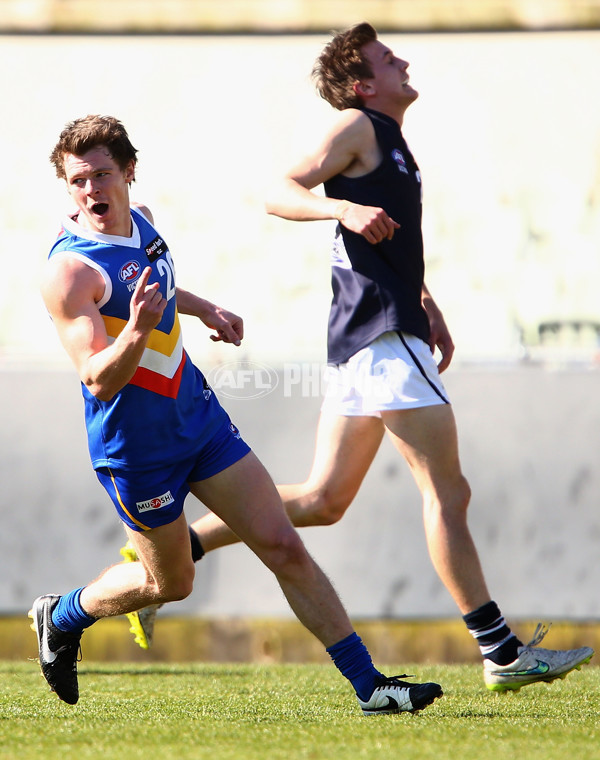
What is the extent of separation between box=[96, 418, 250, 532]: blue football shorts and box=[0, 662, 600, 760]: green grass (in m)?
0.65

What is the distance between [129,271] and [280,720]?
1513 millimetres

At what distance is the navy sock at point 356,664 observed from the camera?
12.4 ft

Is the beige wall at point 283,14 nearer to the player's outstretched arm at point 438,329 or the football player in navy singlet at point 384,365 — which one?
the football player in navy singlet at point 384,365

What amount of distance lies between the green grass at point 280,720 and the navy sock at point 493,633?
17 centimetres

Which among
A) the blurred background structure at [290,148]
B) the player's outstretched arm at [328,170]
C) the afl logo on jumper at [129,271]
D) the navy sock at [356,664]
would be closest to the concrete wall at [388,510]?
the blurred background structure at [290,148]

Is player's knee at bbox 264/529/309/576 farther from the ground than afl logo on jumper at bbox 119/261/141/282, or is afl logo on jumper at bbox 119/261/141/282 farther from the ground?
afl logo on jumper at bbox 119/261/141/282

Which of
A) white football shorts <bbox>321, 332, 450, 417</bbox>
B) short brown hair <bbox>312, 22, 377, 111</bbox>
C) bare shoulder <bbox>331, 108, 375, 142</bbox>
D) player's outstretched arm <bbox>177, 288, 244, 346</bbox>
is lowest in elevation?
white football shorts <bbox>321, 332, 450, 417</bbox>

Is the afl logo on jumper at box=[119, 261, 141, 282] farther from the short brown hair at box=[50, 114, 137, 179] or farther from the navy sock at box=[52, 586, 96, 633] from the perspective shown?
the navy sock at box=[52, 586, 96, 633]

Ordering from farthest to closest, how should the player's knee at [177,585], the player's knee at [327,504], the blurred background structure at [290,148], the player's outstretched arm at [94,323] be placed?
the blurred background structure at [290,148] < the player's knee at [327,504] < the player's knee at [177,585] < the player's outstretched arm at [94,323]

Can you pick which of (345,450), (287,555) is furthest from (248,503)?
(345,450)

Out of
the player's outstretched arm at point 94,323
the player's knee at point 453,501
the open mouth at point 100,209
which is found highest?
the open mouth at point 100,209

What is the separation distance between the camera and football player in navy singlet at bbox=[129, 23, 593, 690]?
423 cm

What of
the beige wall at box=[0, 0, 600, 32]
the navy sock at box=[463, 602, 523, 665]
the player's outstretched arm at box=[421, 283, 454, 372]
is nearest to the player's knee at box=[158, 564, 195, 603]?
the navy sock at box=[463, 602, 523, 665]

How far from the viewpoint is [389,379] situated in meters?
4.23
